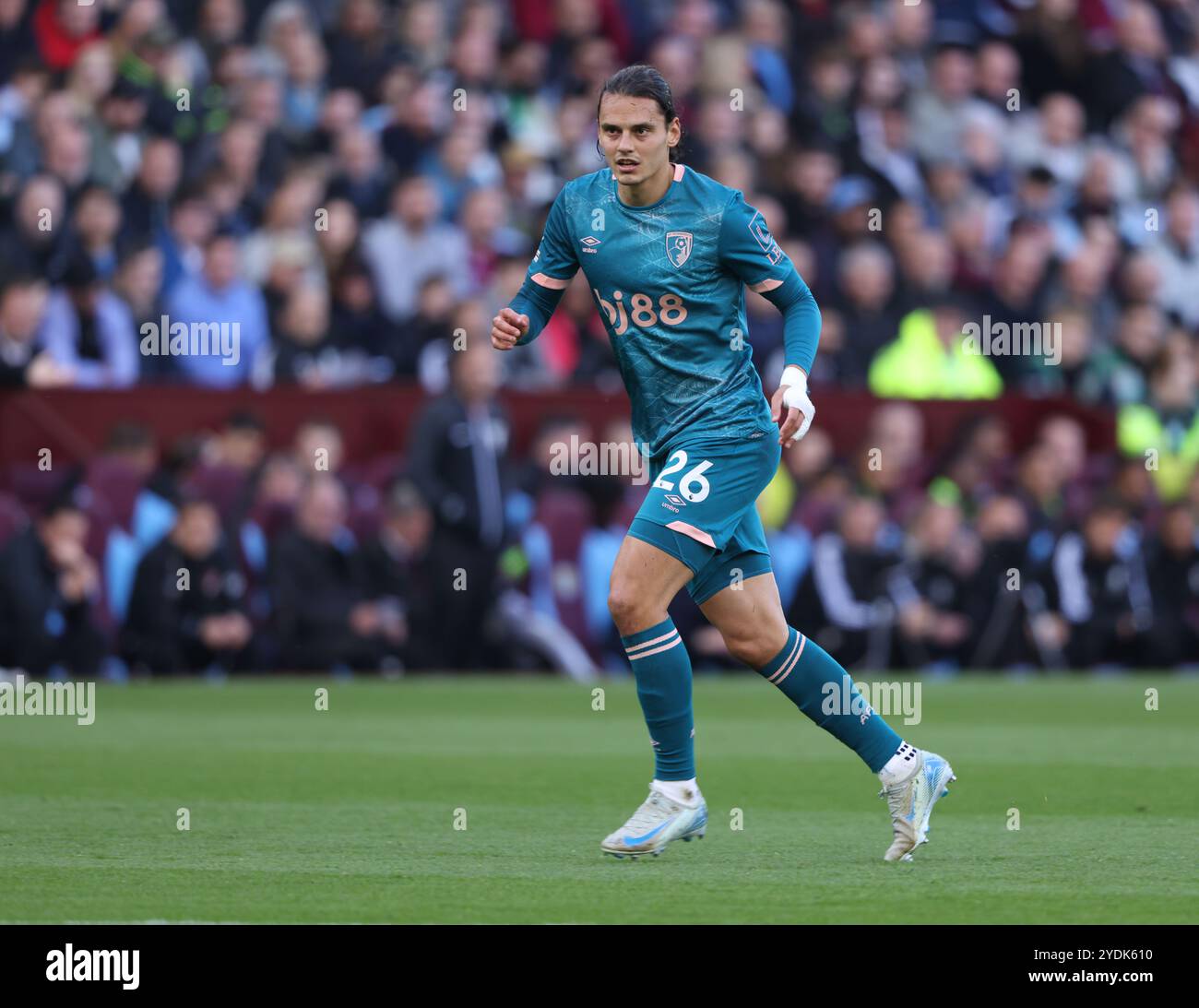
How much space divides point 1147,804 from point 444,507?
7.92m

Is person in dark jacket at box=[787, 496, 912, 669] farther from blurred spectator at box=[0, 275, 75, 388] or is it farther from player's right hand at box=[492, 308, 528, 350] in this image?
player's right hand at box=[492, 308, 528, 350]

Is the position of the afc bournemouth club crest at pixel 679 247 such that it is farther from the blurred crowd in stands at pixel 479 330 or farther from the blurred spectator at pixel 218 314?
the blurred spectator at pixel 218 314

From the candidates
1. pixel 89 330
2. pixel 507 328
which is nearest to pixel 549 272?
pixel 507 328

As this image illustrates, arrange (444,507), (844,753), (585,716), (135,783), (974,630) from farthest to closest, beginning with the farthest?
1. (974,630)
2. (444,507)
3. (585,716)
4. (844,753)
5. (135,783)

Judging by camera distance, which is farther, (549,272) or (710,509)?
(549,272)

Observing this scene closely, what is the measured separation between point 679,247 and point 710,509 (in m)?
0.86

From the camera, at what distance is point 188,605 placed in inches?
615

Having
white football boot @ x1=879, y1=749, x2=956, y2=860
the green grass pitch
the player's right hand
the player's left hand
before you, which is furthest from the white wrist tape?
the green grass pitch

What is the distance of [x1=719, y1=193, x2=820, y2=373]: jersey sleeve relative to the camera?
7.59 meters

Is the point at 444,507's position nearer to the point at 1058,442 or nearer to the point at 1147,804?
the point at 1058,442

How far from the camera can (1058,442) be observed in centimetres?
1808

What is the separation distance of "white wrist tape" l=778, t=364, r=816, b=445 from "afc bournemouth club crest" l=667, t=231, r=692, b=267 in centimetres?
50

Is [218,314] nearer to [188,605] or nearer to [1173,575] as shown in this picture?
[188,605]
